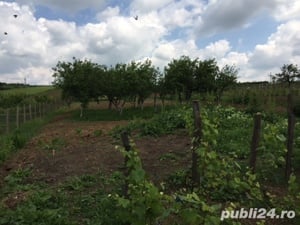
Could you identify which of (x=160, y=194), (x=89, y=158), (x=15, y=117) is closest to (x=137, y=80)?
(x=15, y=117)

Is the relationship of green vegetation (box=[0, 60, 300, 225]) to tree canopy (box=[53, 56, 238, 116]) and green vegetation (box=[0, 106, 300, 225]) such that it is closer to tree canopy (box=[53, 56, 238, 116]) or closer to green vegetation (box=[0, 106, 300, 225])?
green vegetation (box=[0, 106, 300, 225])

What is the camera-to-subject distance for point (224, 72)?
1550 inches

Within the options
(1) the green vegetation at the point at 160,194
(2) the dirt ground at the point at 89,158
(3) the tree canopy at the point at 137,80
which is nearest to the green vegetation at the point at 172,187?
(1) the green vegetation at the point at 160,194

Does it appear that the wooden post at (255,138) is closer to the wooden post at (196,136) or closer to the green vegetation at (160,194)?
the green vegetation at (160,194)

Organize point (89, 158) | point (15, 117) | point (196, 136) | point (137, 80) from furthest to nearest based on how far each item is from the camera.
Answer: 1. point (137, 80)
2. point (15, 117)
3. point (89, 158)
4. point (196, 136)

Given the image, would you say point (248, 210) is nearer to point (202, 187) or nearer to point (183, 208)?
point (202, 187)

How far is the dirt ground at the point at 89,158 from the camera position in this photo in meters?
8.88

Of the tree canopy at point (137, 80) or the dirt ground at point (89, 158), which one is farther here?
the tree canopy at point (137, 80)

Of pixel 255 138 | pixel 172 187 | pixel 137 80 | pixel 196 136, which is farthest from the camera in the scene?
pixel 137 80

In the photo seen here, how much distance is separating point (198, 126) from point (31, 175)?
4.50m

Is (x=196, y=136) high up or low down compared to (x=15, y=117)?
up

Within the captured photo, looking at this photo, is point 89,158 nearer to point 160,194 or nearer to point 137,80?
point 160,194

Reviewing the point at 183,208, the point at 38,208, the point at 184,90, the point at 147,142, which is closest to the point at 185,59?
the point at 184,90

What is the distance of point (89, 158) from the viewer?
10.6 m
